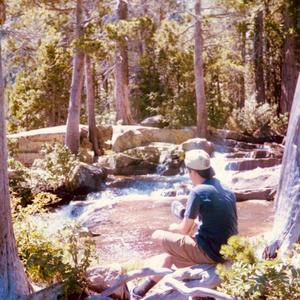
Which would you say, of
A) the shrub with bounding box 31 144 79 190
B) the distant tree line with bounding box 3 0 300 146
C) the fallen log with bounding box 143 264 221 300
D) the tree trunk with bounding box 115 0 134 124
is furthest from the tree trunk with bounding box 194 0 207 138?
the fallen log with bounding box 143 264 221 300

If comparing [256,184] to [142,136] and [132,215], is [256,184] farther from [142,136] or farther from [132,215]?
[142,136]

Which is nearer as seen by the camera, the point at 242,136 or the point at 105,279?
the point at 105,279

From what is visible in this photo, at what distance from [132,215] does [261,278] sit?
23.3 ft

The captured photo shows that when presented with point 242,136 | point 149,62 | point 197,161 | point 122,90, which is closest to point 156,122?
point 122,90

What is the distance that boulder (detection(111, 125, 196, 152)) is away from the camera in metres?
17.4

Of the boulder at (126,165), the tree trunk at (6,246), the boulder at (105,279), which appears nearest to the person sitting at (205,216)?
the boulder at (105,279)

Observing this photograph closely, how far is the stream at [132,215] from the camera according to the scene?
7935 mm

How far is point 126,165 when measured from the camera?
1590 centimetres

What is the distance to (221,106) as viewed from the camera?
74.1ft

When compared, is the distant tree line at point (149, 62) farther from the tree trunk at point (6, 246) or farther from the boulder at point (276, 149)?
the tree trunk at point (6, 246)

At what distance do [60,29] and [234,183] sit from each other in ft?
24.3

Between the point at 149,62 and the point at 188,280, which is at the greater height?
the point at 149,62

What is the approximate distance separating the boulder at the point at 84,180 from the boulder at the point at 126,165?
75.9 inches

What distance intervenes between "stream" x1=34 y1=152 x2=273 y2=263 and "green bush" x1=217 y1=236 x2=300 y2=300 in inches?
89.1
